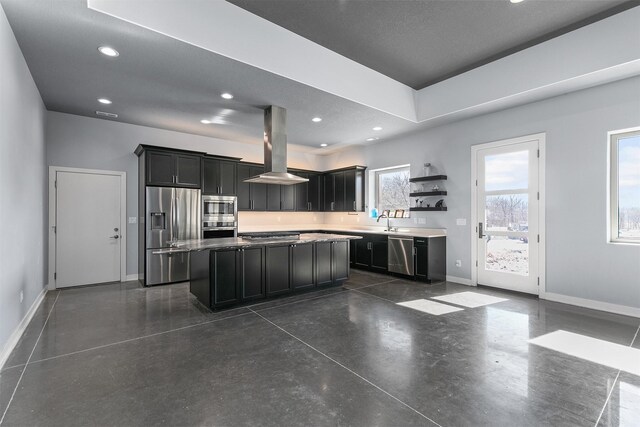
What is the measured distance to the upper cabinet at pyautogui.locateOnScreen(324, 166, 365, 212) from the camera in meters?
7.39

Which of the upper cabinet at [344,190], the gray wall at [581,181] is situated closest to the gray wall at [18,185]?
the upper cabinet at [344,190]

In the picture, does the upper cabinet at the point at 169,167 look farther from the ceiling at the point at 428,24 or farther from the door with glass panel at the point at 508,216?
the door with glass panel at the point at 508,216

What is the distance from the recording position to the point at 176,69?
135 inches

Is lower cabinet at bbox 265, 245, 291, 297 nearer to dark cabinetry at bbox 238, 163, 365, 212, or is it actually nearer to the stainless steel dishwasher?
the stainless steel dishwasher

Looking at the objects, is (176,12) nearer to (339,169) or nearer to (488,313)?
(488,313)

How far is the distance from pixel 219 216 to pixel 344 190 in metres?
3.15

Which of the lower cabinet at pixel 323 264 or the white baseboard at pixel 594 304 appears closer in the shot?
the white baseboard at pixel 594 304

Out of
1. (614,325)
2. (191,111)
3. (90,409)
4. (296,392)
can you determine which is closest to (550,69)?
(614,325)

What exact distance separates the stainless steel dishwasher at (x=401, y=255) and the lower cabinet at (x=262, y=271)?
1.26 metres

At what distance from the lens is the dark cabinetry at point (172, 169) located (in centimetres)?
524

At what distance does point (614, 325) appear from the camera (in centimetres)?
334

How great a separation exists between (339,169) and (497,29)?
4.60 m

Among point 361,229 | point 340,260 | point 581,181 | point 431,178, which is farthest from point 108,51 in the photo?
point 581,181

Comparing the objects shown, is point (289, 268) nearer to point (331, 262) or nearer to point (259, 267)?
point (259, 267)
